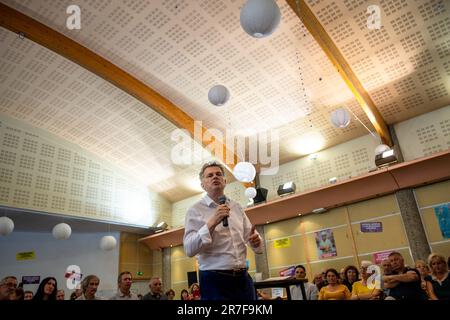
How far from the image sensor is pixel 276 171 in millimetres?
9227

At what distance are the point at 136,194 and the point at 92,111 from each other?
3.21 m

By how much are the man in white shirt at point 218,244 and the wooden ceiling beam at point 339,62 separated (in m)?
4.38

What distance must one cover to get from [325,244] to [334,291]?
348 cm

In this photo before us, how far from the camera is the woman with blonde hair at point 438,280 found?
3.30m

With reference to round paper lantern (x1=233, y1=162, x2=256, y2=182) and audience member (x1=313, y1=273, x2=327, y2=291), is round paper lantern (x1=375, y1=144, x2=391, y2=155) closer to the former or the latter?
round paper lantern (x1=233, y1=162, x2=256, y2=182)

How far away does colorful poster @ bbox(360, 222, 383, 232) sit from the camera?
7052mm

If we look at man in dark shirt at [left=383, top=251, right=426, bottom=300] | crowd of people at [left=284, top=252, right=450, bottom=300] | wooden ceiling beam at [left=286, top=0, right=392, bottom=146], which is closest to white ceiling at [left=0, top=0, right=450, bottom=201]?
wooden ceiling beam at [left=286, top=0, right=392, bottom=146]

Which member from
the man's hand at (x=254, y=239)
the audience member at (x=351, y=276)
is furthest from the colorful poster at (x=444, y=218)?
the man's hand at (x=254, y=239)

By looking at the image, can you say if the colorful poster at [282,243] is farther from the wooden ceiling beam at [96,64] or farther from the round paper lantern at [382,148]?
the round paper lantern at [382,148]

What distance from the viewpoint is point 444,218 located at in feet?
20.8

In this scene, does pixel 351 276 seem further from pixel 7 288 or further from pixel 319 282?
pixel 7 288

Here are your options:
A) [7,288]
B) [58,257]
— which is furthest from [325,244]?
[58,257]
